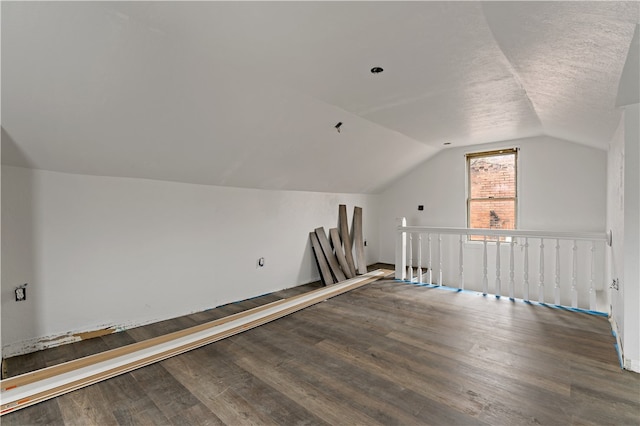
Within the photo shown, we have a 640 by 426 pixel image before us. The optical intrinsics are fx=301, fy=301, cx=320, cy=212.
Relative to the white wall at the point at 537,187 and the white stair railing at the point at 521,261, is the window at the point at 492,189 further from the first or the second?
the white stair railing at the point at 521,261

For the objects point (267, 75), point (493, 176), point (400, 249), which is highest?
point (267, 75)

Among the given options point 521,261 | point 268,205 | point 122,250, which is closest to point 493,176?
point 521,261

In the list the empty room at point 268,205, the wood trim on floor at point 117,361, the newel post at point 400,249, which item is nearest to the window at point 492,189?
the empty room at point 268,205

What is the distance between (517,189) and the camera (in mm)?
4793

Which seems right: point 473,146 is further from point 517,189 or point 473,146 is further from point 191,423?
point 191,423

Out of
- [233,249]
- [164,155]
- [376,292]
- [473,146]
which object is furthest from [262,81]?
[473,146]

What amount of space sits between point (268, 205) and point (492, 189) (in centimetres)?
374

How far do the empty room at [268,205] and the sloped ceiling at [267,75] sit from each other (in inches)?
0.6

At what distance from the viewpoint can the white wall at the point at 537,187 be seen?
4.18 metres

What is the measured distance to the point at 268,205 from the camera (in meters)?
4.25

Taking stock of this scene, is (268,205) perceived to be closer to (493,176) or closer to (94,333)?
(94,333)

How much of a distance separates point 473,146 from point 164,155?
4.74 m

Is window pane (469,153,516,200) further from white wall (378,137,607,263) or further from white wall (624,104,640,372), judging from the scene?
white wall (624,104,640,372)

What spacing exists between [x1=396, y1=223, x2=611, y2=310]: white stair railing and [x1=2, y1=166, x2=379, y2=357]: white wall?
2.21m
